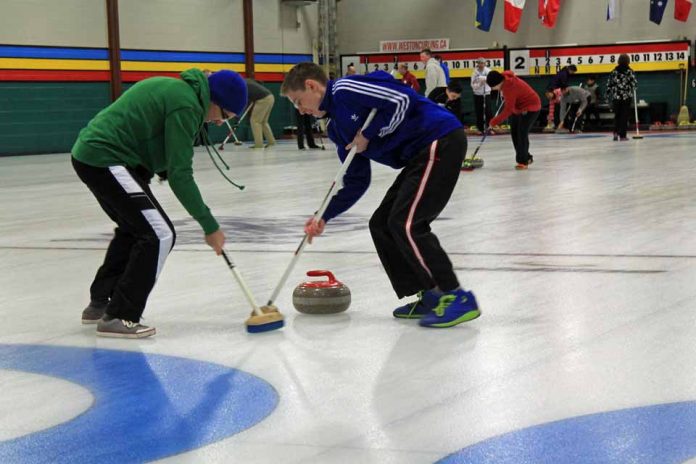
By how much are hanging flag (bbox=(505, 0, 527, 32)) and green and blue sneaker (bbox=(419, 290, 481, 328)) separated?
81.7 feet

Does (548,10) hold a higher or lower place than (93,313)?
higher

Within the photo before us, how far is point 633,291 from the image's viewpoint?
6.18 meters

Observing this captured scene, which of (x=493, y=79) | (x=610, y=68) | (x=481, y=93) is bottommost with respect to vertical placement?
(x=481, y=93)

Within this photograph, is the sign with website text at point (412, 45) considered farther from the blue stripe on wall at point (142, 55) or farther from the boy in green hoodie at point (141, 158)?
the boy in green hoodie at point (141, 158)

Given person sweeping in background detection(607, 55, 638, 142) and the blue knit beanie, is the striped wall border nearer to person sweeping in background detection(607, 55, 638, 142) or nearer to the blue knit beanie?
person sweeping in background detection(607, 55, 638, 142)

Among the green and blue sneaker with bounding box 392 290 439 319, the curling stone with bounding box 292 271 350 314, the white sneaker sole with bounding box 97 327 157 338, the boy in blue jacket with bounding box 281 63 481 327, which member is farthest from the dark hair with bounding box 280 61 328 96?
the white sneaker sole with bounding box 97 327 157 338

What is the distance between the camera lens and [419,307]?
5652 mm

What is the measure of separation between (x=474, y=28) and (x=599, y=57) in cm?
370

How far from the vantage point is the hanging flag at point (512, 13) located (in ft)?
96.3

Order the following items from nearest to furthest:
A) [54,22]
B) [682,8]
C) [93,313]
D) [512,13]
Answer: [93,313], [54,22], [682,8], [512,13]

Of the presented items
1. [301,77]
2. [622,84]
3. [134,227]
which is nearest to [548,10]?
[622,84]

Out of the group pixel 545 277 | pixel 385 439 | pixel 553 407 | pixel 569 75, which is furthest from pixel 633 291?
pixel 569 75

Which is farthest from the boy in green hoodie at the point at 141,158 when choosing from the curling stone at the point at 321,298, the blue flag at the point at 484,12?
the blue flag at the point at 484,12

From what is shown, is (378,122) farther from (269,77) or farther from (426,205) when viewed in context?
(269,77)
